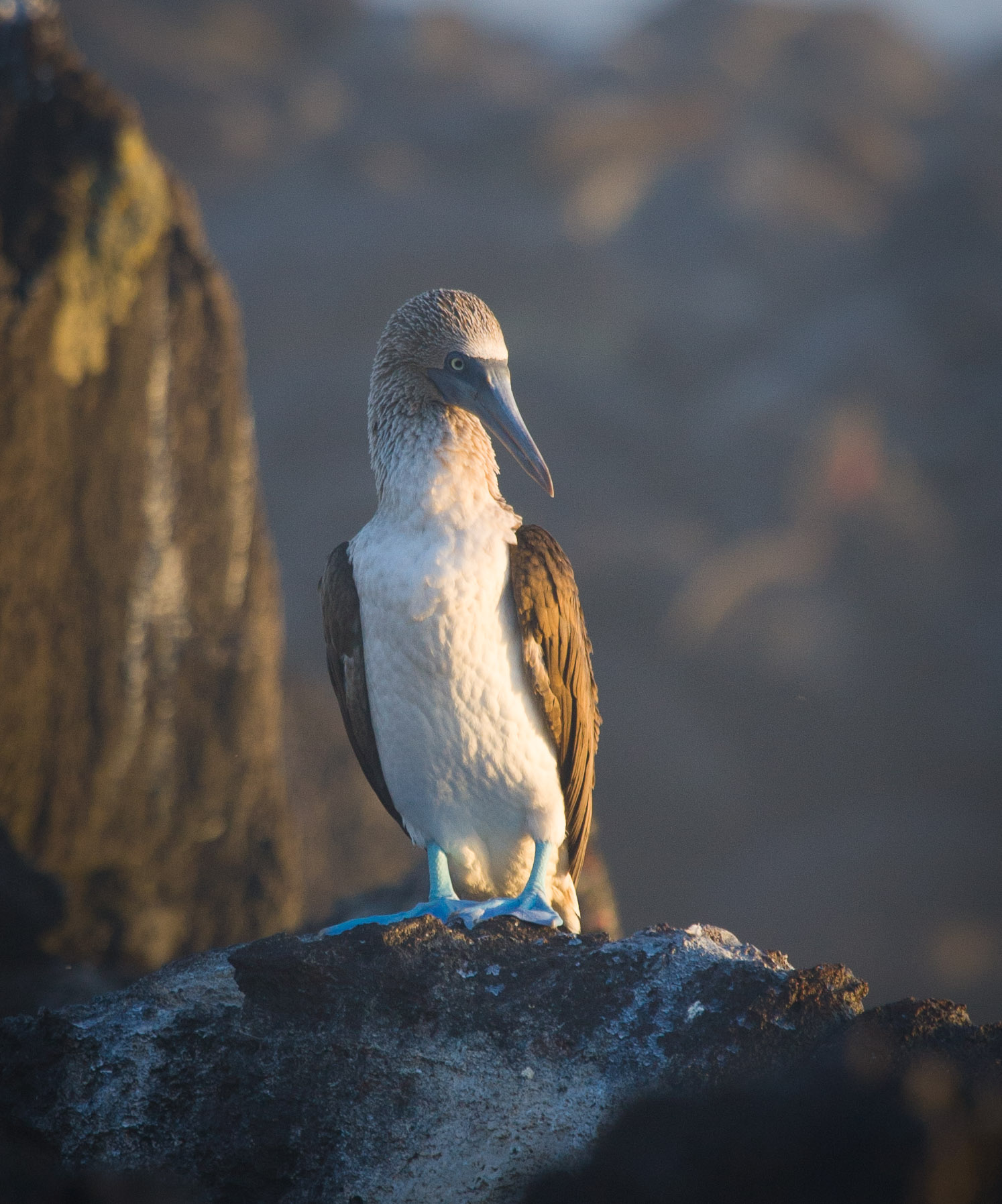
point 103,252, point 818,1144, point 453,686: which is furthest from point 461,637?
point 103,252

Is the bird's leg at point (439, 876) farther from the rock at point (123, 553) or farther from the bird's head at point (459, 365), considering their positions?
the rock at point (123, 553)

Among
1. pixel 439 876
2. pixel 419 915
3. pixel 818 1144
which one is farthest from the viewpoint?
pixel 439 876

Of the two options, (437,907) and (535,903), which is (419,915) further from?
(535,903)

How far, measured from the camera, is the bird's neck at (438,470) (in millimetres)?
3684

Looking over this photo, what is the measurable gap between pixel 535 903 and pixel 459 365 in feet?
Result: 6.76

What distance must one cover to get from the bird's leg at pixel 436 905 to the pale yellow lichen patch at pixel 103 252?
171 inches

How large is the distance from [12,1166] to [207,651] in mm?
5976

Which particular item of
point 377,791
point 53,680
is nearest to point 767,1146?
point 377,791

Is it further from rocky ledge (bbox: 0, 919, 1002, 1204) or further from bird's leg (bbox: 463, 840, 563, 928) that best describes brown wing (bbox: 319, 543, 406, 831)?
rocky ledge (bbox: 0, 919, 1002, 1204)

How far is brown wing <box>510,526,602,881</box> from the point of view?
371 cm

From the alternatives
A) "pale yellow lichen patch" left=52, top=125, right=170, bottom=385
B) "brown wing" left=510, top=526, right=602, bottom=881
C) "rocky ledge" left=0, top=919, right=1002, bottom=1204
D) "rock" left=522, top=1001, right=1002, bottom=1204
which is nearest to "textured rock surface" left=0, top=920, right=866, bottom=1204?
"rocky ledge" left=0, top=919, right=1002, bottom=1204

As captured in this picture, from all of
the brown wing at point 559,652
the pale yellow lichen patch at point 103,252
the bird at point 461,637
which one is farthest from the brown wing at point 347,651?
the pale yellow lichen patch at point 103,252

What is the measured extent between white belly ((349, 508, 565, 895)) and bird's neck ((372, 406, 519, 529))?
0.05 m

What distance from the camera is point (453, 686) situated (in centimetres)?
363
